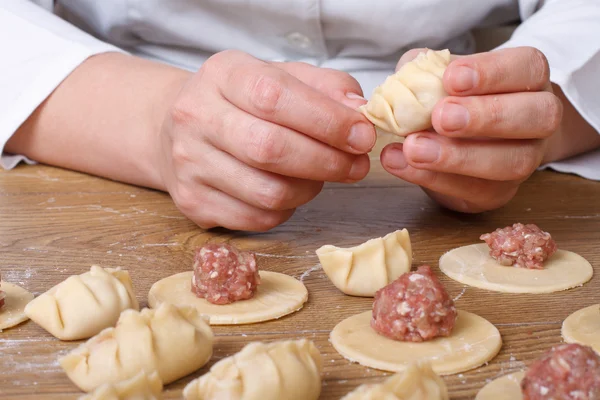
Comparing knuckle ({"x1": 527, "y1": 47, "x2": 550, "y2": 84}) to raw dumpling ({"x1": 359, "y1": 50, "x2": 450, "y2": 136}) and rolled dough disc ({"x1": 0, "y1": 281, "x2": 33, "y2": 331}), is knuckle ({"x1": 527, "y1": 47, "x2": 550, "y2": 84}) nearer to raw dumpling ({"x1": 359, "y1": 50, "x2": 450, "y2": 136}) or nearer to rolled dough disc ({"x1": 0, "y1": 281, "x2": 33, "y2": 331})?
raw dumpling ({"x1": 359, "y1": 50, "x2": 450, "y2": 136})

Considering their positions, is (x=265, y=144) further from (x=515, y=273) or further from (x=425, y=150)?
(x=515, y=273)

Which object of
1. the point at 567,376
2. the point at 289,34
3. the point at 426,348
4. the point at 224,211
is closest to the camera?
the point at 567,376

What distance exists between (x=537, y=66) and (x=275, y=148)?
535mm

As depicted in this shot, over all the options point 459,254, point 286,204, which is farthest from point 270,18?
point 459,254

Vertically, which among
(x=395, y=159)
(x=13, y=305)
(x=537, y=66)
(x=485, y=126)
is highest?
(x=537, y=66)

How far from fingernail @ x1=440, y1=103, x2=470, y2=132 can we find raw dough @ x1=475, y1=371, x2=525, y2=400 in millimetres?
461

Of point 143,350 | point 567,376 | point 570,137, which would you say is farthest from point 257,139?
point 570,137

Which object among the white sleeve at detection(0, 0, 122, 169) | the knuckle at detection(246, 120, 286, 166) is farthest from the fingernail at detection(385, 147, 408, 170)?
the white sleeve at detection(0, 0, 122, 169)

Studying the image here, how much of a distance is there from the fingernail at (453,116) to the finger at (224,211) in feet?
1.45

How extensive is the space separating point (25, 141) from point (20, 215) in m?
0.42

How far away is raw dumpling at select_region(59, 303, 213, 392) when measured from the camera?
1.00 meters

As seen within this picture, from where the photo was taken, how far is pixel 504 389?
97 centimetres

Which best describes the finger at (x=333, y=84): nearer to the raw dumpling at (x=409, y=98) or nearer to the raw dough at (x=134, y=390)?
the raw dumpling at (x=409, y=98)

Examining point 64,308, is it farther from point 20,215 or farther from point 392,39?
point 392,39
